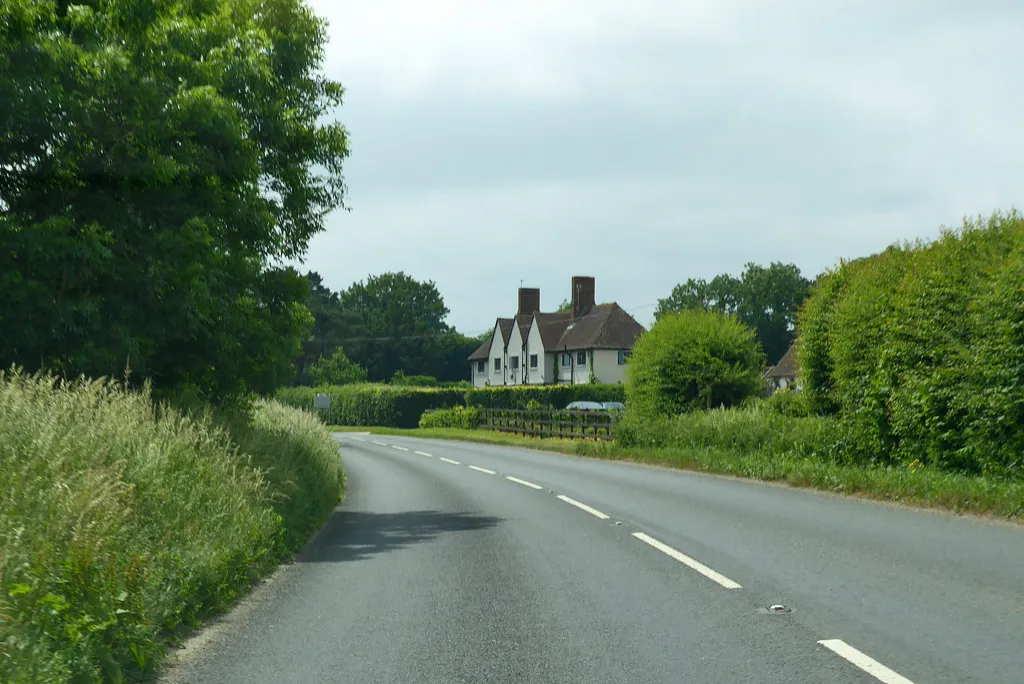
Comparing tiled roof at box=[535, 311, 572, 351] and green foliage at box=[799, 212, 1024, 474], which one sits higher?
tiled roof at box=[535, 311, 572, 351]

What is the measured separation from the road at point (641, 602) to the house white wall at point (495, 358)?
79.4 m

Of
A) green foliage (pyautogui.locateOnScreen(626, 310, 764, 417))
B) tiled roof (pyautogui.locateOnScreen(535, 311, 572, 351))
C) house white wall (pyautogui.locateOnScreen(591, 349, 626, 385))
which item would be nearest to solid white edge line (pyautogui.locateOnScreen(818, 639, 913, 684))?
green foliage (pyautogui.locateOnScreen(626, 310, 764, 417))

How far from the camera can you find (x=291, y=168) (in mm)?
18031

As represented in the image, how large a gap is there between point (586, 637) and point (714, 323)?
24.9m

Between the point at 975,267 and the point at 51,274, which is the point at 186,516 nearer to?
the point at 51,274

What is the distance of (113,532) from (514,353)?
8429 cm

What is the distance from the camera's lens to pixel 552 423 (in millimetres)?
42938

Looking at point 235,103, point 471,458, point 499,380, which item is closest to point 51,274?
point 235,103

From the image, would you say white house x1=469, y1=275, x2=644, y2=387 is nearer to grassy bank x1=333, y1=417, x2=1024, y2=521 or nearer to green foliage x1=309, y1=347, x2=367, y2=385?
green foliage x1=309, y1=347, x2=367, y2=385

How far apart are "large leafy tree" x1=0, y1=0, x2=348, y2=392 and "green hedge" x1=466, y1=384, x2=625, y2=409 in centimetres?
4239

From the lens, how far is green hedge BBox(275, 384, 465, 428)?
67.5 meters

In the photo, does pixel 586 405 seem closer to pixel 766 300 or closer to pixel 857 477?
pixel 857 477

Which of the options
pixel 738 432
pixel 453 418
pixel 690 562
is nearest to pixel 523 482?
pixel 738 432

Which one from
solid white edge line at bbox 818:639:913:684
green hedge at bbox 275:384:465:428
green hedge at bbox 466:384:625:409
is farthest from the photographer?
green hedge at bbox 275:384:465:428
